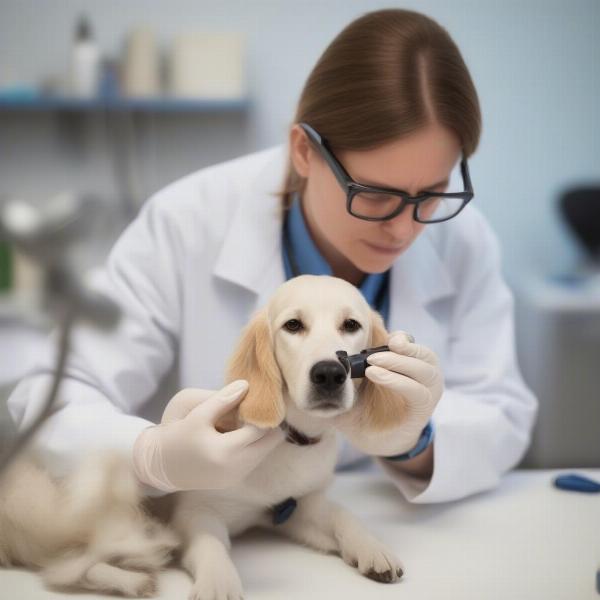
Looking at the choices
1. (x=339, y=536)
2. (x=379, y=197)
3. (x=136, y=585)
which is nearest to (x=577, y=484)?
(x=339, y=536)

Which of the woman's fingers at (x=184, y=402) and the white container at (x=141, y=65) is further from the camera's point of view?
the white container at (x=141, y=65)

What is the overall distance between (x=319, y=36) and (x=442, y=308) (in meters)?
0.36

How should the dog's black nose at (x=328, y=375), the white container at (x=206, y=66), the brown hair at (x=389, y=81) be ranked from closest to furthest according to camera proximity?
1. the dog's black nose at (x=328, y=375)
2. the brown hair at (x=389, y=81)
3. the white container at (x=206, y=66)

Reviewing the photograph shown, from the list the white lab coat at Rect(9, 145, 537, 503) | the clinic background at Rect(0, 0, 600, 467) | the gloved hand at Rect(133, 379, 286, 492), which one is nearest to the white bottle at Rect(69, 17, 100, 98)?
the clinic background at Rect(0, 0, 600, 467)

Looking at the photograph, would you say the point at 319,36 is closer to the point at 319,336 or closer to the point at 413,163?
the point at 413,163

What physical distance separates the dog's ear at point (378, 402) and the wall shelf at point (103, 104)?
34cm

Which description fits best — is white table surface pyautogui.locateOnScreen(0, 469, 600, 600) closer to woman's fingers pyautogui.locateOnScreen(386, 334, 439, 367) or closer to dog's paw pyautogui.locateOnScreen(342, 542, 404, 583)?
dog's paw pyautogui.locateOnScreen(342, 542, 404, 583)

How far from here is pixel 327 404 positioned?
1.93 ft

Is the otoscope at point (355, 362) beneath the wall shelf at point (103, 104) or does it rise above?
beneath

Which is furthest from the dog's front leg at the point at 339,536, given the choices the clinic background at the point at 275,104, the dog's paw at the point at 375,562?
the clinic background at the point at 275,104

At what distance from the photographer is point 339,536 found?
0.71m

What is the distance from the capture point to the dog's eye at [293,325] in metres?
0.62

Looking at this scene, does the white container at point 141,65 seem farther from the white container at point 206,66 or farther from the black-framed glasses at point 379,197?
the black-framed glasses at point 379,197

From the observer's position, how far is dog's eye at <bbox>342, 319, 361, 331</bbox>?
0.63m
